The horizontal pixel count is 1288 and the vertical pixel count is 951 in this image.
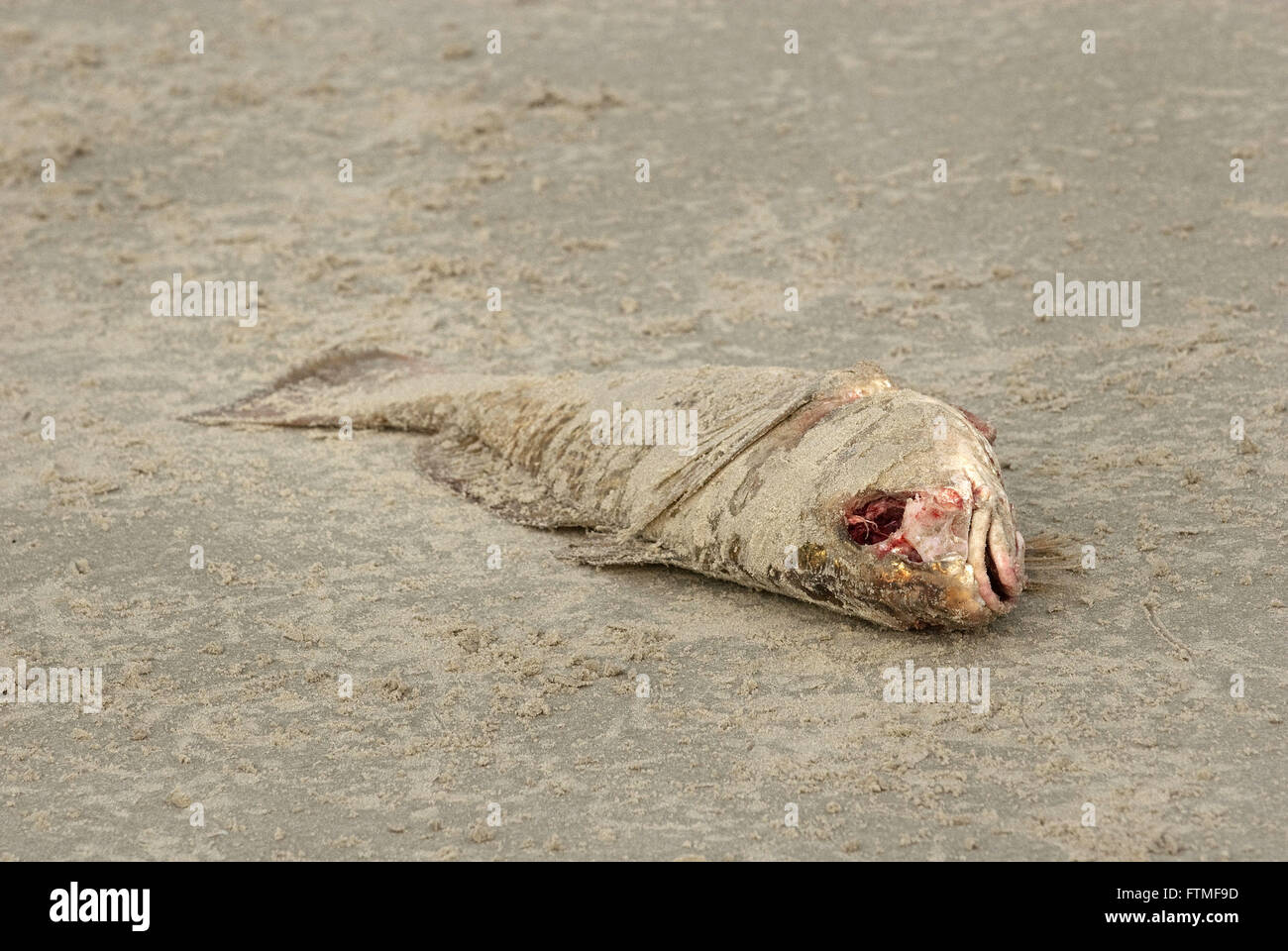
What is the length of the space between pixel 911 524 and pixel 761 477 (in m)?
0.65

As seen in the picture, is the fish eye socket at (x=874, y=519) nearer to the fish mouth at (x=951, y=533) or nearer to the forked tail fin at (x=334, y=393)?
the fish mouth at (x=951, y=533)

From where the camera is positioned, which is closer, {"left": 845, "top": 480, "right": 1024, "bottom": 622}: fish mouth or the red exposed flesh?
{"left": 845, "top": 480, "right": 1024, "bottom": 622}: fish mouth

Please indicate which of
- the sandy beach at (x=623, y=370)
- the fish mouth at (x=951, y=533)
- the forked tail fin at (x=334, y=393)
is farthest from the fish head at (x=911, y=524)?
the forked tail fin at (x=334, y=393)

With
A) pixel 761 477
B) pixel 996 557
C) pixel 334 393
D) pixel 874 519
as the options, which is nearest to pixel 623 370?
pixel 334 393

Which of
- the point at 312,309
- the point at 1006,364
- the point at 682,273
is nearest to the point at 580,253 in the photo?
the point at 682,273

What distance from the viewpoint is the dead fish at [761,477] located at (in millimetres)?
5027

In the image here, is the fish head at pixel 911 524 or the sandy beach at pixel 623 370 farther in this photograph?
the fish head at pixel 911 524

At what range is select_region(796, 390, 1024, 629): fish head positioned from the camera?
4984mm

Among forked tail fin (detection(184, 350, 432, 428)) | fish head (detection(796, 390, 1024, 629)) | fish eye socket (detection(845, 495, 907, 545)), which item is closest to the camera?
fish head (detection(796, 390, 1024, 629))

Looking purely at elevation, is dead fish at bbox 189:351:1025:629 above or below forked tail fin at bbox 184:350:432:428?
below

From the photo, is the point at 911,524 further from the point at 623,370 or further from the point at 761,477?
the point at 623,370

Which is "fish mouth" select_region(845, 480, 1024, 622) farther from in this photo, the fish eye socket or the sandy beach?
the sandy beach

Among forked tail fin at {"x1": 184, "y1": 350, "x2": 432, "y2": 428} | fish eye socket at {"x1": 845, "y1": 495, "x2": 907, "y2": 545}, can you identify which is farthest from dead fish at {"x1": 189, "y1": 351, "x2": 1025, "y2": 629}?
forked tail fin at {"x1": 184, "y1": 350, "x2": 432, "y2": 428}
